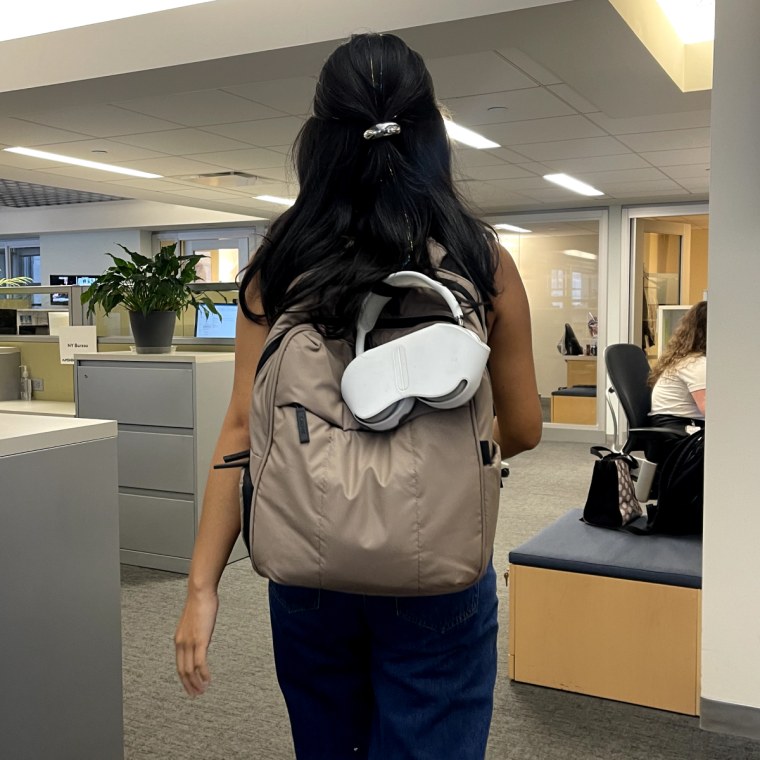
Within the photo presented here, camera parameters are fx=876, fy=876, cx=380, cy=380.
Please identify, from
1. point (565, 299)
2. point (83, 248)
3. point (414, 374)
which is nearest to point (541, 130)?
point (565, 299)

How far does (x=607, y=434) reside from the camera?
8.33 meters

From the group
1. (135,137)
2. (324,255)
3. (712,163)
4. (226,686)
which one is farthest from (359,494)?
(135,137)

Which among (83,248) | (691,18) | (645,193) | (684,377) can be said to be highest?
(691,18)

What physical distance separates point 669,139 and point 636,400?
1973 millimetres

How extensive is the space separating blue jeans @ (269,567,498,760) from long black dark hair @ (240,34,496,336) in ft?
1.03

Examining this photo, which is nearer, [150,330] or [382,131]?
[382,131]

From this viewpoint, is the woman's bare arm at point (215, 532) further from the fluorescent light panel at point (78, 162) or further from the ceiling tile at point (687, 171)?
the ceiling tile at point (687, 171)

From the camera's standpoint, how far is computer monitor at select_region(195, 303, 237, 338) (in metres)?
4.66

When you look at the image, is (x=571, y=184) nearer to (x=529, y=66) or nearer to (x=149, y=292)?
(x=529, y=66)

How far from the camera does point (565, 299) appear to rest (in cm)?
878

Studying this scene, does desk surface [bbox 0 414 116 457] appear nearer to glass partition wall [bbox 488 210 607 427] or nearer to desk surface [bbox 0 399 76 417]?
desk surface [bbox 0 399 76 417]

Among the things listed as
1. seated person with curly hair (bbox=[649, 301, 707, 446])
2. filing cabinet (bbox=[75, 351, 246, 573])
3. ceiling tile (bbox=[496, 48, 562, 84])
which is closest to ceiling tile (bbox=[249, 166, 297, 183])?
ceiling tile (bbox=[496, 48, 562, 84])

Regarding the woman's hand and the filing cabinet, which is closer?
the woman's hand

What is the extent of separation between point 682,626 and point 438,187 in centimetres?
190
